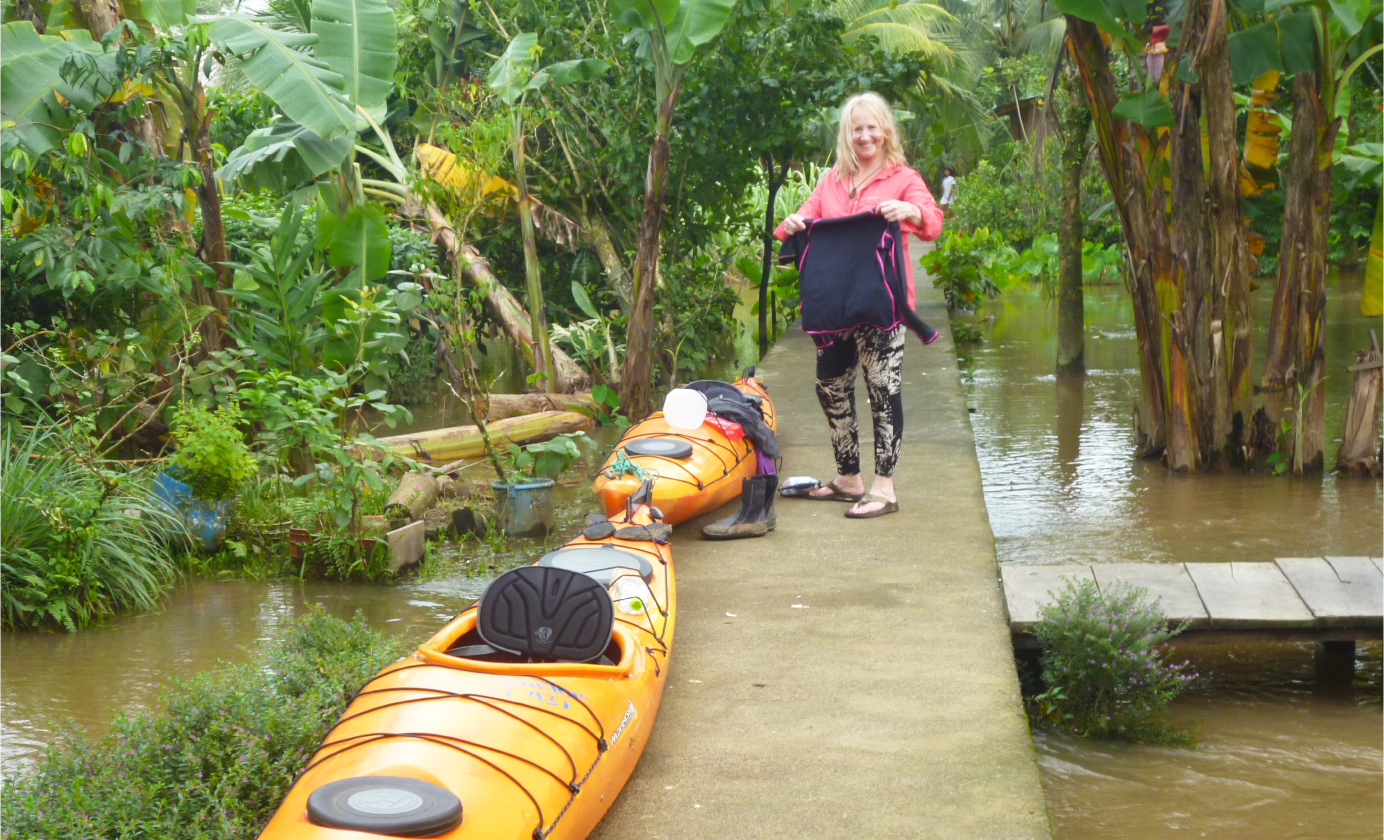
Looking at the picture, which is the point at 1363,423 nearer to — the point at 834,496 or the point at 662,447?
the point at 834,496

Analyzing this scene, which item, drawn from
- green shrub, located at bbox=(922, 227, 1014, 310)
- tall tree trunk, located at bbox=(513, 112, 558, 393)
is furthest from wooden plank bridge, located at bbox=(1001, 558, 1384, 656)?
green shrub, located at bbox=(922, 227, 1014, 310)

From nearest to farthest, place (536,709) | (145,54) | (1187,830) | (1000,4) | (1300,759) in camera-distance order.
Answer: (536,709)
(1187,830)
(1300,759)
(145,54)
(1000,4)

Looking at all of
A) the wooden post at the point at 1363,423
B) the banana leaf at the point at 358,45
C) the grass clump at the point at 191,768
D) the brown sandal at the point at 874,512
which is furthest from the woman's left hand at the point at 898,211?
the banana leaf at the point at 358,45

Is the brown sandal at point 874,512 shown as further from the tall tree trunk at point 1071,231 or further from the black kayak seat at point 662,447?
the tall tree trunk at point 1071,231

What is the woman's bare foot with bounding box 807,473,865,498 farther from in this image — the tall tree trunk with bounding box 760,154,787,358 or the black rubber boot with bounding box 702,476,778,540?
the tall tree trunk with bounding box 760,154,787,358

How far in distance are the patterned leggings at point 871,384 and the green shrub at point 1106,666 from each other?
4.82 ft

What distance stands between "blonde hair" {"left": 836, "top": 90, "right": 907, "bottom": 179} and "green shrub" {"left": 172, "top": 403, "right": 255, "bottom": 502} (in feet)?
11.1

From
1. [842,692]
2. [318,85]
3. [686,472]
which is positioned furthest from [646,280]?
[842,692]

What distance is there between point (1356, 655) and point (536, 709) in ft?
12.9

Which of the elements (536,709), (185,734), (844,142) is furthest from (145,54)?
(536,709)

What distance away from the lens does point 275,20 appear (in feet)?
44.1

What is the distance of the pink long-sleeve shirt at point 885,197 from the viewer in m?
5.07

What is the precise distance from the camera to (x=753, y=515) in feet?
18.2

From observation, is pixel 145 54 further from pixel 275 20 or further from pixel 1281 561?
Answer: pixel 275 20
